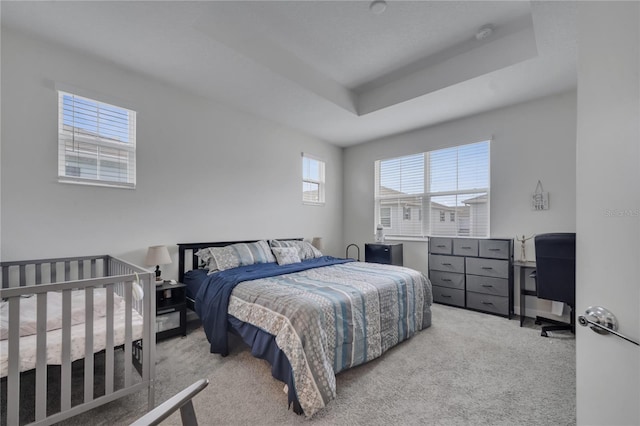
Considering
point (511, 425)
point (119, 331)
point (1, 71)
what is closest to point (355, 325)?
point (511, 425)

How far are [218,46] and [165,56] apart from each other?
60cm

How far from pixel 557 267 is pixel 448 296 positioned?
4.71ft

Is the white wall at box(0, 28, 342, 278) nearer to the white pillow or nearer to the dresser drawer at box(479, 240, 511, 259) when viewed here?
the white pillow

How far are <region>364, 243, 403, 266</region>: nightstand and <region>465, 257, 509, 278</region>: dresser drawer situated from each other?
1.03 meters

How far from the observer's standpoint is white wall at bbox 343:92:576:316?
129 inches

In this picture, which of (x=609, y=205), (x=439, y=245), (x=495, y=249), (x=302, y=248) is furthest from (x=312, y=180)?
(x=609, y=205)

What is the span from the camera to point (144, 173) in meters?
3.00

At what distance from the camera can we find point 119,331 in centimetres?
168

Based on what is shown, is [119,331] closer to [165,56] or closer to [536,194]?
[165,56]

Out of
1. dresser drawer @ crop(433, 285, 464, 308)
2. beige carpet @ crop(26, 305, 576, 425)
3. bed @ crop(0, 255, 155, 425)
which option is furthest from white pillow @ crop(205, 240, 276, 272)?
dresser drawer @ crop(433, 285, 464, 308)

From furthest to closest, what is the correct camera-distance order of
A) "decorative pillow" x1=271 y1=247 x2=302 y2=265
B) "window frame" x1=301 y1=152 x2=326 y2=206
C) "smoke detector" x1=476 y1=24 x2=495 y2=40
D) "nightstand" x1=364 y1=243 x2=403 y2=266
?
"window frame" x1=301 y1=152 x2=326 y2=206, "nightstand" x1=364 y1=243 x2=403 y2=266, "decorative pillow" x1=271 y1=247 x2=302 y2=265, "smoke detector" x1=476 y1=24 x2=495 y2=40

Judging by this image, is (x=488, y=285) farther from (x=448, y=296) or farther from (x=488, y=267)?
(x=448, y=296)

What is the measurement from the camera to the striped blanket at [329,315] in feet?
5.80

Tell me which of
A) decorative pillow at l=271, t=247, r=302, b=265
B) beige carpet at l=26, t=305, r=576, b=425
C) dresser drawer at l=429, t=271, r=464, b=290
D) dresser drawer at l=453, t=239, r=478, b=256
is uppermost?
dresser drawer at l=453, t=239, r=478, b=256
